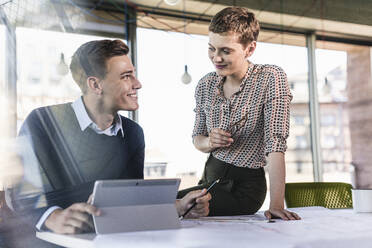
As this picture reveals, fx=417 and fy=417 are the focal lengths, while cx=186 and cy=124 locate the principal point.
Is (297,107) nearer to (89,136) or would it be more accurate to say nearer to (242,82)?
(242,82)

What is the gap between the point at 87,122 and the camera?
1454 mm

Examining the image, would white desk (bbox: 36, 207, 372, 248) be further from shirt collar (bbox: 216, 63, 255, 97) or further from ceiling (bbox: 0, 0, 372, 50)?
ceiling (bbox: 0, 0, 372, 50)

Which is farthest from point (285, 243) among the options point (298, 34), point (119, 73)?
→ point (298, 34)

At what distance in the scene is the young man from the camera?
1.27 m

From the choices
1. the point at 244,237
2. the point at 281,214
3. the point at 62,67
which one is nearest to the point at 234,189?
the point at 281,214

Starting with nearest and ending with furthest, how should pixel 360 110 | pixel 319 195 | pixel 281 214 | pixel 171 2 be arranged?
pixel 281 214, pixel 319 195, pixel 171 2, pixel 360 110

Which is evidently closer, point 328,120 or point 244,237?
point 244,237

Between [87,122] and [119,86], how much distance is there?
190 millimetres

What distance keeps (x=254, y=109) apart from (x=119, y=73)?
0.52 metres

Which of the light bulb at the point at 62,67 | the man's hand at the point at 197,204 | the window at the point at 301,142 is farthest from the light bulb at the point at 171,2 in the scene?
the man's hand at the point at 197,204

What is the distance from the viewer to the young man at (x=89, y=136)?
127 centimetres

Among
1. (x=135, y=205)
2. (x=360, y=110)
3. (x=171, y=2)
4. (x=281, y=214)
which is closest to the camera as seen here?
(x=135, y=205)

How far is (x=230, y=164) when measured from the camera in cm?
145

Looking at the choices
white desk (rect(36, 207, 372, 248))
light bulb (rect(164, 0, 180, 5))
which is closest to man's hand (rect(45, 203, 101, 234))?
white desk (rect(36, 207, 372, 248))
